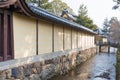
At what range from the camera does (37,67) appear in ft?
35.3

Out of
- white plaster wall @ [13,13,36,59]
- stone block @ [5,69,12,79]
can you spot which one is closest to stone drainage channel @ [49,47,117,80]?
white plaster wall @ [13,13,36,59]

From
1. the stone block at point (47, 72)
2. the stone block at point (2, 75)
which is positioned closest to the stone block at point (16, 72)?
the stone block at point (2, 75)

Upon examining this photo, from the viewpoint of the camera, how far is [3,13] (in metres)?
7.82

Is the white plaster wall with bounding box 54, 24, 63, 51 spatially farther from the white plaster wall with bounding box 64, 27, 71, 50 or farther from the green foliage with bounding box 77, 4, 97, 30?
the green foliage with bounding box 77, 4, 97, 30

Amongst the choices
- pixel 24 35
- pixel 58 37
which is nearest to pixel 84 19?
pixel 58 37

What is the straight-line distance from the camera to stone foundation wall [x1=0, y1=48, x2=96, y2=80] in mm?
8083

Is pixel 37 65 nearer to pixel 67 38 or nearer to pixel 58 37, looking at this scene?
pixel 58 37

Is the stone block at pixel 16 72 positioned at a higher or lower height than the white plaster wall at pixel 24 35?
lower

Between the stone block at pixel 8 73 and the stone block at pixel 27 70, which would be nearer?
the stone block at pixel 8 73

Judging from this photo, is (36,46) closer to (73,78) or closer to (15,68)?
(15,68)

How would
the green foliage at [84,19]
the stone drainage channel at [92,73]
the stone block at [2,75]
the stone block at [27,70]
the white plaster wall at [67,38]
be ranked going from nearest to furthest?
the stone block at [2,75], the stone block at [27,70], the stone drainage channel at [92,73], the white plaster wall at [67,38], the green foliage at [84,19]

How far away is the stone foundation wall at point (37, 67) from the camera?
26.5 feet

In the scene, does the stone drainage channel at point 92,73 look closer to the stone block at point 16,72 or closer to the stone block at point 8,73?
the stone block at point 16,72

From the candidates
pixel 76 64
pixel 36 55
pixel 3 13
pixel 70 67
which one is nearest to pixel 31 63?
pixel 36 55
